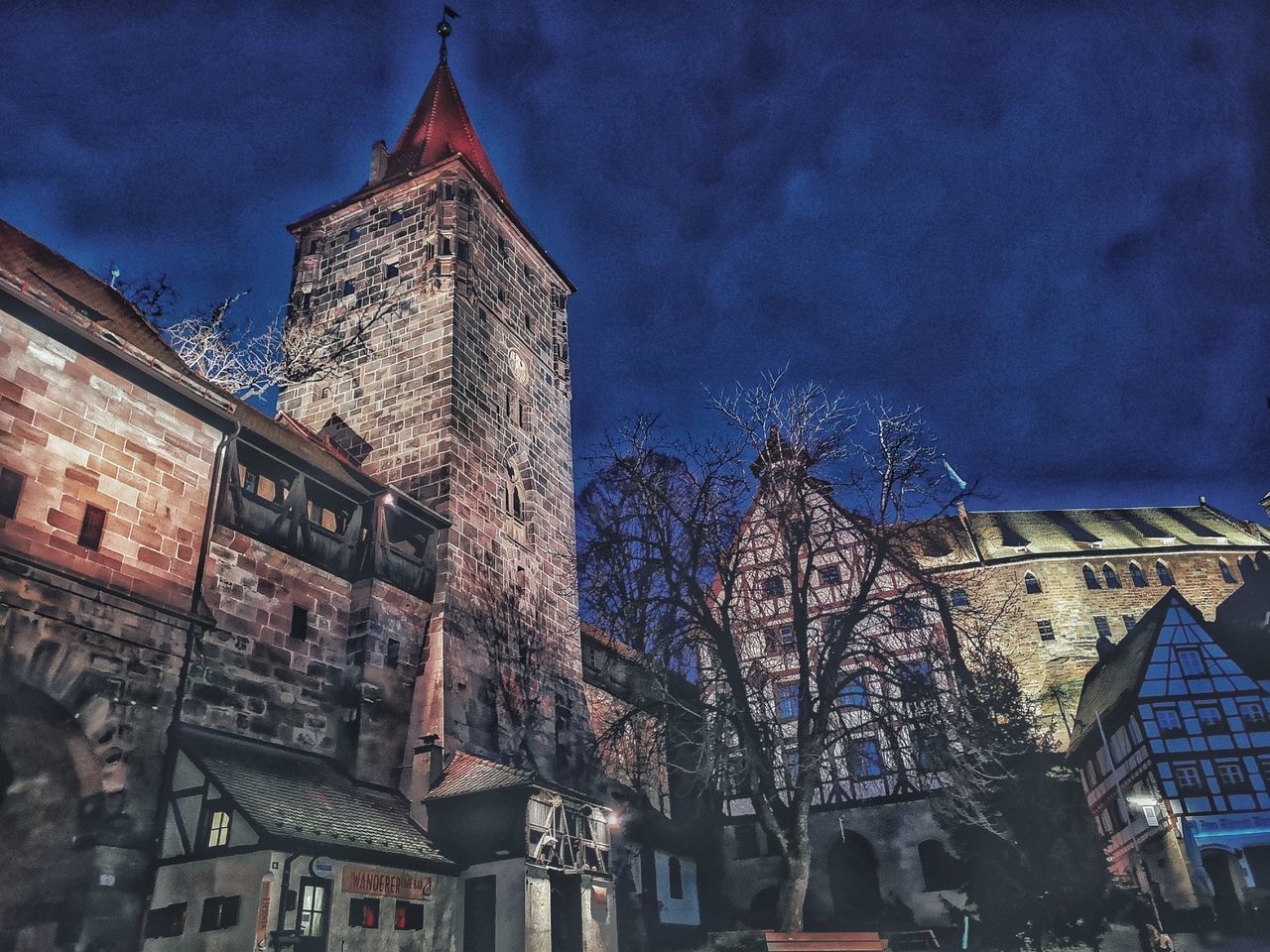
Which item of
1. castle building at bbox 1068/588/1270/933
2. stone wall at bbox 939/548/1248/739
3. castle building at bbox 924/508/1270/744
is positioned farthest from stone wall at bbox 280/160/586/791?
stone wall at bbox 939/548/1248/739

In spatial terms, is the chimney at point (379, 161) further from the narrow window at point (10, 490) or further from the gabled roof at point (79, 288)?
the narrow window at point (10, 490)

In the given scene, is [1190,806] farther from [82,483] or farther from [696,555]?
[82,483]

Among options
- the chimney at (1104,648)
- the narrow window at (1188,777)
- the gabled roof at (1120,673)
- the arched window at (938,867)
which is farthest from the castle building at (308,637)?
the chimney at (1104,648)

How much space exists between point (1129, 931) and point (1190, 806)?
22.5ft

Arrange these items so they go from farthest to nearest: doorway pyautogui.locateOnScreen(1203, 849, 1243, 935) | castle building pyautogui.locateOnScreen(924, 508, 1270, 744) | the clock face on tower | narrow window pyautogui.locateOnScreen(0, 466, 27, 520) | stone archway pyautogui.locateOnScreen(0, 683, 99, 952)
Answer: castle building pyautogui.locateOnScreen(924, 508, 1270, 744)
doorway pyautogui.locateOnScreen(1203, 849, 1243, 935)
the clock face on tower
narrow window pyautogui.locateOnScreen(0, 466, 27, 520)
stone archway pyautogui.locateOnScreen(0, 683, 99, 952)

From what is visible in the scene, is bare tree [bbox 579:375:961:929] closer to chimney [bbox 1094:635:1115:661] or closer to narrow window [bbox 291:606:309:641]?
narrow window [bbox 291:606:309:641]

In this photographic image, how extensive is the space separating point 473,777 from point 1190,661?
2683 cm

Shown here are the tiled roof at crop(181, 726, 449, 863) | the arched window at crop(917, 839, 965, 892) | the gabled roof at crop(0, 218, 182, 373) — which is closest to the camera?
the tiled roof at crop(181, 726, 449, 863)

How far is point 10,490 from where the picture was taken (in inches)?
490

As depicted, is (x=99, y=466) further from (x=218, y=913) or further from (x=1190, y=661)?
(x=1190, y=661)

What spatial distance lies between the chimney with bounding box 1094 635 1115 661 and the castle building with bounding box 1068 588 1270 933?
768 centimetres

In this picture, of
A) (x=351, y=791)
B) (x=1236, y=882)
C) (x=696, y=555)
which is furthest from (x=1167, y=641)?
(x=351, y=791)

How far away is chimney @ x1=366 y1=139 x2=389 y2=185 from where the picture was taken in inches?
1109

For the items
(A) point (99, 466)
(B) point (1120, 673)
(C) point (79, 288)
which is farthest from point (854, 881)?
(C) point (79, 288)
